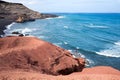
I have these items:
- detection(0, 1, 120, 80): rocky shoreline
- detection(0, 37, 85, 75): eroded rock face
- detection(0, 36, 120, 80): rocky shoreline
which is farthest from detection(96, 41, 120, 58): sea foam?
detection(0, 37, 85, 75): eroded rock face

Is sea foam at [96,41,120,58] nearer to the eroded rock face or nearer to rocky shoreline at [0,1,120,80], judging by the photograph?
rocky shoreline at [0,1,120,80]

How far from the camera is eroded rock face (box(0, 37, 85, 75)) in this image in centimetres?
1786

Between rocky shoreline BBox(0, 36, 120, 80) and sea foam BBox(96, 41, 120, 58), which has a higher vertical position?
rocky shoreline BBox(0, 36, 120, 80)

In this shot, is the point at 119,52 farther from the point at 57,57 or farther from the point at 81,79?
the point at 81,79

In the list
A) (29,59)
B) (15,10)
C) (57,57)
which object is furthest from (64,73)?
(15,10)

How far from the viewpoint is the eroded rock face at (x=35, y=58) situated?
17.9m

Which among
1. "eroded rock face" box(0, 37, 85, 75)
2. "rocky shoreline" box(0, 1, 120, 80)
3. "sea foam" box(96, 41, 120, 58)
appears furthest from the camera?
"sea foam" box(96, 41, 120, 58)

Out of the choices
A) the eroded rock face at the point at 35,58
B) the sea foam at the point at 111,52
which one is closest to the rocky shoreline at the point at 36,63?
the eroded rock face at the point at 35,58

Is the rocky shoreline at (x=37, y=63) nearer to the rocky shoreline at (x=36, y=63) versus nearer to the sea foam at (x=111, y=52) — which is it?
the rocky shoreline at (x=36, y=63)

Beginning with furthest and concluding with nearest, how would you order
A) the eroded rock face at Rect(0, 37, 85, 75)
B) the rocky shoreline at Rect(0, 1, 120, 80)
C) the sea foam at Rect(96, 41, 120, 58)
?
the sea foam at Rect(96, 41, 120, 58), the eroded rock face at Rect(0, 37, 85, 75), the rocky shoreline at Rect(0, 1, 120, 80)

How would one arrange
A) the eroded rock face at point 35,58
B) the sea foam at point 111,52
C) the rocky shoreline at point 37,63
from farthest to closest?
the sea foam at point 111,52
the eroded rock face at point 35,58
the rocky shoreline at point 37,63

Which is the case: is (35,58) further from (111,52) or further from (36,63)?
(111,52)

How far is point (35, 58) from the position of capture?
19156 mm

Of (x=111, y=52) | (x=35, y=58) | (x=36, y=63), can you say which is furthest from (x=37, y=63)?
(x=111, y=52)
